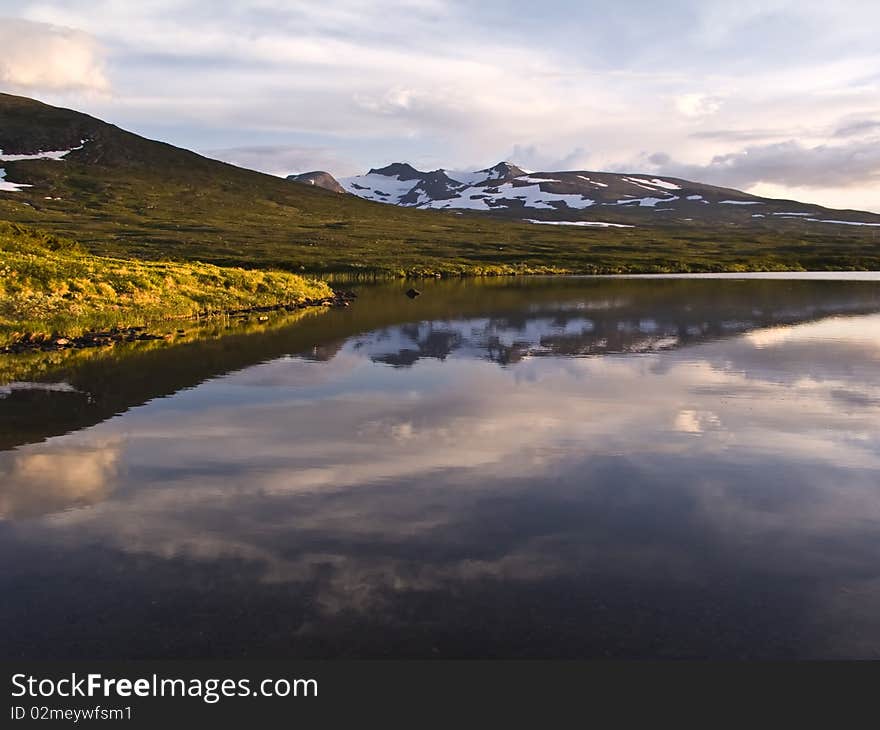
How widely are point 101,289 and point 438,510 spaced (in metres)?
34.0

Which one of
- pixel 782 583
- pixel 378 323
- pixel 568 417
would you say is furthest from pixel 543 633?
pixel 378 323

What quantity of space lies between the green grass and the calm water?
764 centimetres

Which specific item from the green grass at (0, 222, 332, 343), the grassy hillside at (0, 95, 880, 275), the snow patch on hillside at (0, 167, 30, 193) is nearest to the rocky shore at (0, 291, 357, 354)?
the green grass at (0, 222, 332, 343)

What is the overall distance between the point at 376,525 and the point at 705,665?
546 cm

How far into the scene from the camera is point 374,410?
2108 cm

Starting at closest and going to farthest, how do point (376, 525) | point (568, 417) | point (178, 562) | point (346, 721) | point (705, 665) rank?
point (346, 721) → point (705, 665) → point (178, 562) → point (376, 525) → point (568, 417)

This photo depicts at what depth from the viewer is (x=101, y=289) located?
41156mm

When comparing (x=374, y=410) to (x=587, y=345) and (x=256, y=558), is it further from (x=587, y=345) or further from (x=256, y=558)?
(x=587, y=345)

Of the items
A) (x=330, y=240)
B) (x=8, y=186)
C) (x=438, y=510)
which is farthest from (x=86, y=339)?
(x=8, y=186)

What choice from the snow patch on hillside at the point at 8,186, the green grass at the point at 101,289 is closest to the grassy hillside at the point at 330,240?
the snow patch on hillside at the point at 8,186

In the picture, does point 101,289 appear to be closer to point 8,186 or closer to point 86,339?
point 86,339

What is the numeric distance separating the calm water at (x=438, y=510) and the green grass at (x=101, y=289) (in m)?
7.64

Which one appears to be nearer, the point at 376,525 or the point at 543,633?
the point at 543,633

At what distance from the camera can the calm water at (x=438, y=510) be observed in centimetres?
873
